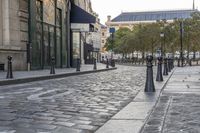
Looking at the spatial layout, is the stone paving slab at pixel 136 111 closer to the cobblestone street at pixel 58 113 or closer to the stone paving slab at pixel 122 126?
the cobblestone street at pixel 58 113

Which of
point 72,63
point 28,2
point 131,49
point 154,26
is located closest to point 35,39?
point 28,2

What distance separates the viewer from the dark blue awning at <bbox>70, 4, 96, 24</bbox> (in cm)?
4158

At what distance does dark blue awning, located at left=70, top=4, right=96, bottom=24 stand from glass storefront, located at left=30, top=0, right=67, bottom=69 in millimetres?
2622

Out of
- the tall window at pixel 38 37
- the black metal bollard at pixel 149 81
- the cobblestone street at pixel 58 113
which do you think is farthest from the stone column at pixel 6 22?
the cobblestone street at pixel 58 113

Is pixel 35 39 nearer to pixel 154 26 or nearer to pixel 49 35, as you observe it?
pixel 49 35

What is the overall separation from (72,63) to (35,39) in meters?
11.4

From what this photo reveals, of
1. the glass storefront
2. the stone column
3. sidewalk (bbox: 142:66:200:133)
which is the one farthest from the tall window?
A: sidewalk (bbox: 142:66:200:133)

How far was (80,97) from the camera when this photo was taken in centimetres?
1195

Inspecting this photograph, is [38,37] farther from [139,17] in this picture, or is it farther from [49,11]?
[139,17]

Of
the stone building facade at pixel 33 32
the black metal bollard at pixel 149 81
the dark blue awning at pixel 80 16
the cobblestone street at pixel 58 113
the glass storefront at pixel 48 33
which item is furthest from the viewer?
the dark blue awning at pixel 80 16

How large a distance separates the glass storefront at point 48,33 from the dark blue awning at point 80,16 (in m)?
2.62

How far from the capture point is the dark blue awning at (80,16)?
136 feet

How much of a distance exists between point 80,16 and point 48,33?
8161 mm

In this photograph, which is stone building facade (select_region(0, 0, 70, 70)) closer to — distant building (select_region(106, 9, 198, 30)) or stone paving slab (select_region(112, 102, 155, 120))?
stone paving slab (select_region(112, 102, 155, 120))
